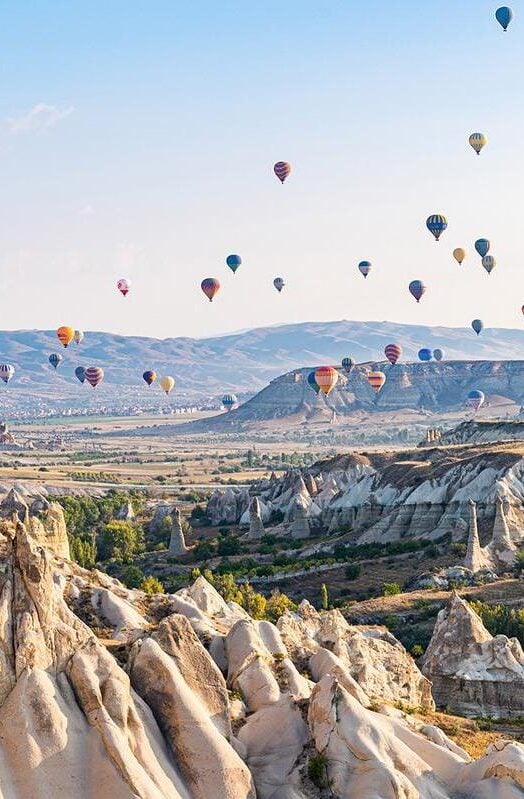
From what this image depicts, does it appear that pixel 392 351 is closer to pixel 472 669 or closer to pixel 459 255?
pixel 459 255

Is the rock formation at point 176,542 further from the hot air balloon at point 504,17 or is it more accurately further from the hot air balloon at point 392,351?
the hot air balloon at point 392,351

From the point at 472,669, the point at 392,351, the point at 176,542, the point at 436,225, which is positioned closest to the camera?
the point at 472,669

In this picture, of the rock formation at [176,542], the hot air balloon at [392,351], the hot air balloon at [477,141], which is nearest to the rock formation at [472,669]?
the rock formation at [176,542]

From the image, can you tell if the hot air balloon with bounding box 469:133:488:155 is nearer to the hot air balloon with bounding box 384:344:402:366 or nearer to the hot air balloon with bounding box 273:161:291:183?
the hot air balloon with bounding box 273:161:291:183

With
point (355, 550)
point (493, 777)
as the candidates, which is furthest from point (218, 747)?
point (355, 550)

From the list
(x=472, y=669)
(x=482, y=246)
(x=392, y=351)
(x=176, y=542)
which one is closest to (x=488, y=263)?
(x=482, y=246)

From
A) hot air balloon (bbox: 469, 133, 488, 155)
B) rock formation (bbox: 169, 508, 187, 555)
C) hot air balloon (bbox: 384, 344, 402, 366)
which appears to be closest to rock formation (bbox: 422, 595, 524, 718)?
rock formation (bbox: 169, 508, 187, 555)

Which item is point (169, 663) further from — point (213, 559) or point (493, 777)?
point (213, 559)
